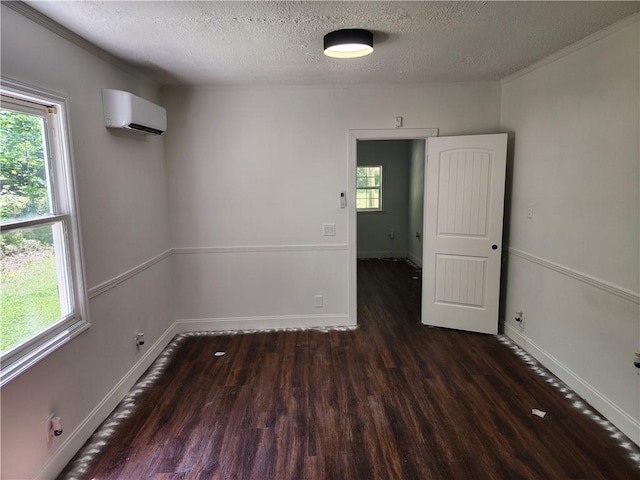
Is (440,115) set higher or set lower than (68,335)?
higher

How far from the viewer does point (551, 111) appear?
292 cm

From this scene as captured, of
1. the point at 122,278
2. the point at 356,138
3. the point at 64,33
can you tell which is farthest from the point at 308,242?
the point at 64,33

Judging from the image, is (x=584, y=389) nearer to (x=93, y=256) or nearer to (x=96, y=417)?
(x=96, y=417)

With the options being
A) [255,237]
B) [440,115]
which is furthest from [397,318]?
[440,115]

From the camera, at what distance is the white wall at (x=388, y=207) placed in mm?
6945

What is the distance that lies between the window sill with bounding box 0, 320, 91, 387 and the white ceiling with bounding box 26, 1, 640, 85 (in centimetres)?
167

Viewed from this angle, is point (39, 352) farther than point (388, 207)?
No

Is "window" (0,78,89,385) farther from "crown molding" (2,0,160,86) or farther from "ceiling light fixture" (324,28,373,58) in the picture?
"ceiling light fixture" (324,28,373,58)

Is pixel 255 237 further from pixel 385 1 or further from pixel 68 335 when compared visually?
pixel 385 1

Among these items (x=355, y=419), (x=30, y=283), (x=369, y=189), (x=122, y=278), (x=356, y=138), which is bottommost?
(x=355, y=419)

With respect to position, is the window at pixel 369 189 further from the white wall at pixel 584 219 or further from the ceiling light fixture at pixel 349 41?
the ceiling light fixture at pixel 349 41

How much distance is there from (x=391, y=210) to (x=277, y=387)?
193 inches

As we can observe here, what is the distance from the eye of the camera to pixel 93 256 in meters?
2.38

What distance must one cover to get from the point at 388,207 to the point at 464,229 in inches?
138
